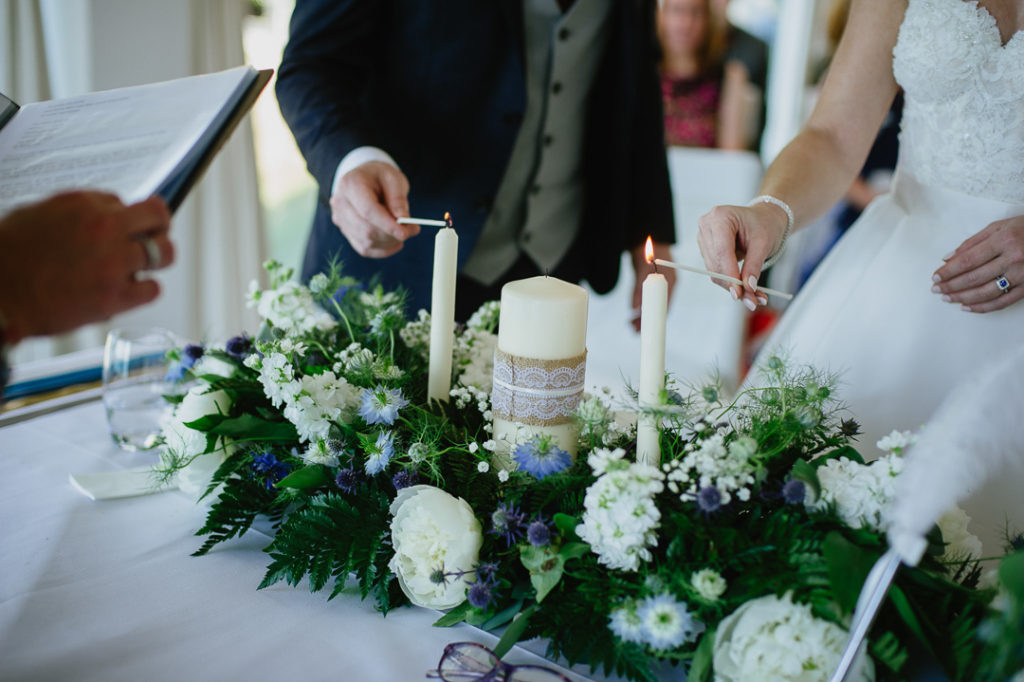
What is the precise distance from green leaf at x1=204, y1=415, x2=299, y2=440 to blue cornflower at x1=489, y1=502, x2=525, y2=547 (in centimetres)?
28

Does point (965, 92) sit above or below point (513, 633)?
above

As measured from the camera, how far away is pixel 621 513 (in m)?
0.55

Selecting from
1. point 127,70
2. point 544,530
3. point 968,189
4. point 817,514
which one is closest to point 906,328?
point 968,189

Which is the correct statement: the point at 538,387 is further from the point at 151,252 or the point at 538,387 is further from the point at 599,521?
the point at 151,252

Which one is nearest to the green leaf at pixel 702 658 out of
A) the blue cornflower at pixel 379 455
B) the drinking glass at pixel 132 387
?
the blue cornflower at pixel 379 455

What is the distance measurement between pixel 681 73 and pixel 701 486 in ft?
13.9

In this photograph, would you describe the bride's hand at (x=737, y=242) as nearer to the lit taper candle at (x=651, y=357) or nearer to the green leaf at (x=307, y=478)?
the lit taper candle at (x=651, y=357)

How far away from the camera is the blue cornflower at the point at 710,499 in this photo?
1.85 feet

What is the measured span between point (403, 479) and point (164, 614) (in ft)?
0.80

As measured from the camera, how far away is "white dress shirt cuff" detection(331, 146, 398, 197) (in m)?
1.08

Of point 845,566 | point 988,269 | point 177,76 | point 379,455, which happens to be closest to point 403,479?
Result: point 379,455

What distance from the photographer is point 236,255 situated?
302 cm

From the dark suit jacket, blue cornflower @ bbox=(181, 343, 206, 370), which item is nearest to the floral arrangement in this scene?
blue cornflower @ bbox=(181, 343, 206, 370)

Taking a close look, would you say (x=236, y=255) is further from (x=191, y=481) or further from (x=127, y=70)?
(x=191, y=481)
